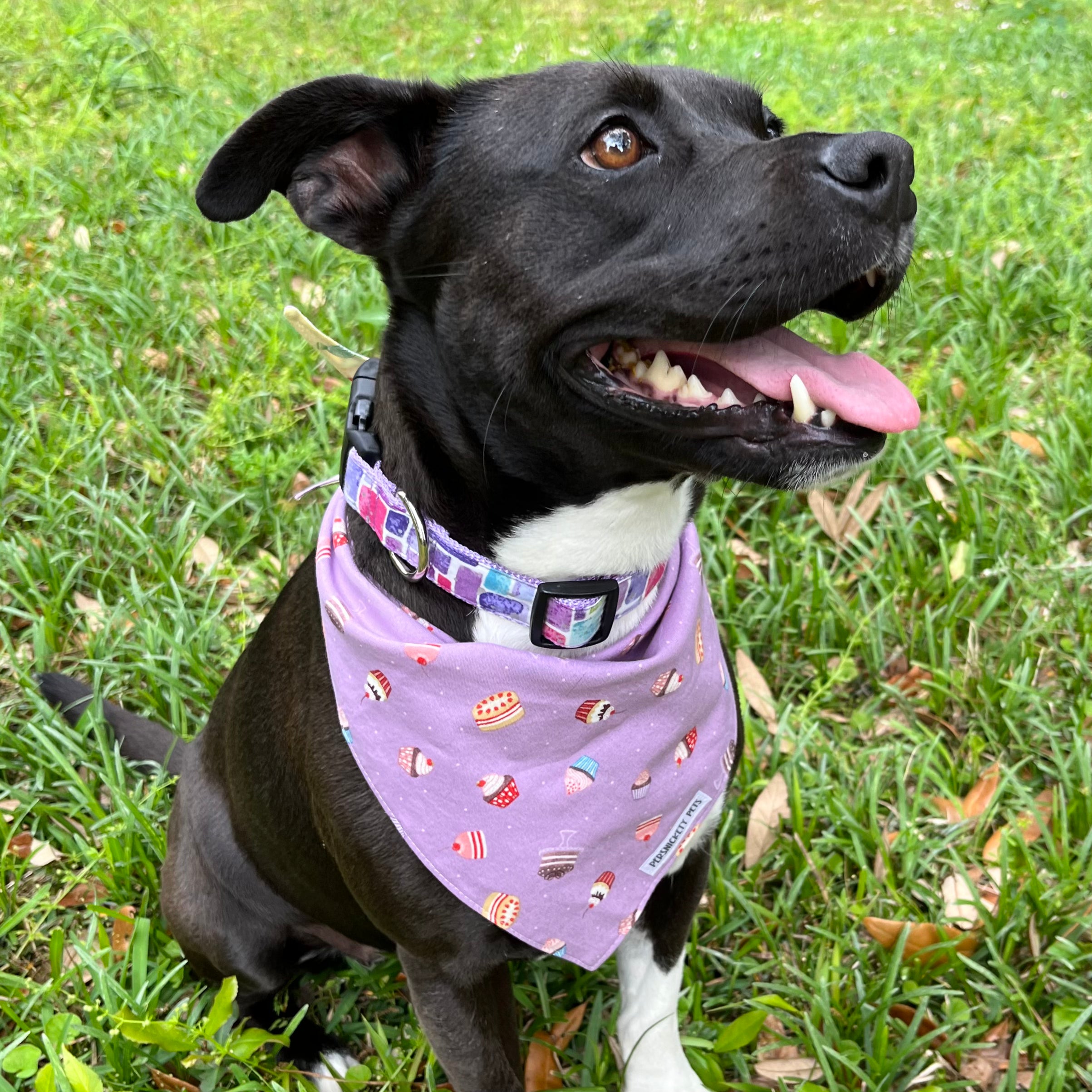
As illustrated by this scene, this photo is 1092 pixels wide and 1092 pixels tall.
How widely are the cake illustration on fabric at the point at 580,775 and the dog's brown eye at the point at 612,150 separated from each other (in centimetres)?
110

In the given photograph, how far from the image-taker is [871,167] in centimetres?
163

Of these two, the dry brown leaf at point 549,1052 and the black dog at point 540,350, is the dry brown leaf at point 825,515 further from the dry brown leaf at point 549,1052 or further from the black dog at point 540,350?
the dry brown leaf at point 549,1052

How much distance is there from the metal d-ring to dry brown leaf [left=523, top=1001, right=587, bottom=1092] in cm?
117

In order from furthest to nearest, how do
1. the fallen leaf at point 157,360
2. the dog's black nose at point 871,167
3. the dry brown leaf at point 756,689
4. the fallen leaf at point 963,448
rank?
the fallen leaf at point 157,360 → the fallen leaf at point 963,448 → the dry brown leaf at point 756,689 → the dog's black nose at point 871,167

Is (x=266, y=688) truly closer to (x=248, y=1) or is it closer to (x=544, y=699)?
(x=544, y=699)

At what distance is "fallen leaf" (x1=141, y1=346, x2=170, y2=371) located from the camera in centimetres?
407

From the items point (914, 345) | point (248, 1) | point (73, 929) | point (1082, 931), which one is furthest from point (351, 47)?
point (1082, 931)

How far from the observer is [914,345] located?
4.06 meters

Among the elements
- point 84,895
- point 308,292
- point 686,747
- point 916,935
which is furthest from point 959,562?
point 308,292

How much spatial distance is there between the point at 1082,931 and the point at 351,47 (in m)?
7.03

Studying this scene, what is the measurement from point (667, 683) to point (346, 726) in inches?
25.1

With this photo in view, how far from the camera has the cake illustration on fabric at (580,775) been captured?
6.77 feet

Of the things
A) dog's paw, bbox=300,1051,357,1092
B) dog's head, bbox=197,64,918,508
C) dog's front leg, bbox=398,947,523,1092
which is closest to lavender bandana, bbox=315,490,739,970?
dog's front leg, bbox=398,947,523,1092

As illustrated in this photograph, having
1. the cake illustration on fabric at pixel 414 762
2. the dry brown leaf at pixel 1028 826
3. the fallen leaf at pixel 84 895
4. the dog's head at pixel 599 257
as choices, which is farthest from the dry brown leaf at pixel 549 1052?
the dog's head at pixel 599 257
